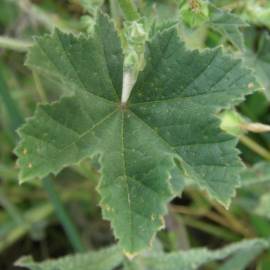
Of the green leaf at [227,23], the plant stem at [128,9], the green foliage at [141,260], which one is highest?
the plant stem at [128,9]

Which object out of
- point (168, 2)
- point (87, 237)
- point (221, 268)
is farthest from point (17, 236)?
point (168, 2)

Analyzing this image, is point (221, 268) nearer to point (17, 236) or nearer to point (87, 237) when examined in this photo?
point (87, 237)

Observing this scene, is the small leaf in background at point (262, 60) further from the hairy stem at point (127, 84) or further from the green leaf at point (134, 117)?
the hairy stem at point (127, 84)

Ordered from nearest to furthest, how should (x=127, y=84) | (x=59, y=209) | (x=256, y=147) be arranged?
(x=127, y=84), (x=59, y=209), (x=256, y=147)

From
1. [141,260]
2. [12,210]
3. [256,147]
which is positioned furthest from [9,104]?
[256,147]

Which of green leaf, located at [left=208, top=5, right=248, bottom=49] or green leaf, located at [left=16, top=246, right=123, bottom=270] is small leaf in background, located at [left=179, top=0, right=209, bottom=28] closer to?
green leaf, located at [left=208, top=5, right=248, bottom=49]

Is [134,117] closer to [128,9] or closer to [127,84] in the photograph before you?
[127,84]

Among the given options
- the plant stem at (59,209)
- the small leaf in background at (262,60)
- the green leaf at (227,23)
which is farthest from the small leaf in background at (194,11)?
the plant stem at (59,209)
